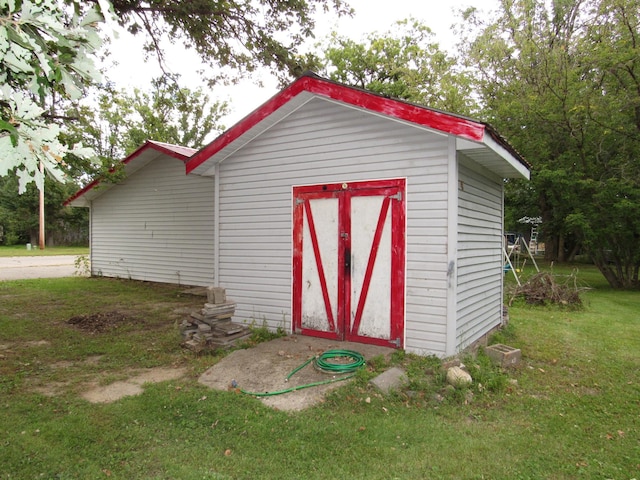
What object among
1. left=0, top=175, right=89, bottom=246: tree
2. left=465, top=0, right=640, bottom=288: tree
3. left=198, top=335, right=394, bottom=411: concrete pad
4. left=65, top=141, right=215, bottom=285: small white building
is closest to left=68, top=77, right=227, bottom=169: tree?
left=0, top=175, right=89, bottom=246: tree

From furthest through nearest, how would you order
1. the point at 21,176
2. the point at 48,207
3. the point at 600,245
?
the point at 48,207, the point at 600,245, the point at 21,176

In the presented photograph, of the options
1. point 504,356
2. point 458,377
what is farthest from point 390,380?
point 504,356

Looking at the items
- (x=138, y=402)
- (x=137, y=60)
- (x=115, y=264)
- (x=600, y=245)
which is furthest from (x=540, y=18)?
(x=138, y=402)

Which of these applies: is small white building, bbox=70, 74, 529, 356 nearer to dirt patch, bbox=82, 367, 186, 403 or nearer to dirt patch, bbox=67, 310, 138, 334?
dirt patch, bbox=82, 367, 186, 403

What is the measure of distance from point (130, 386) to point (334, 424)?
2.38 meters

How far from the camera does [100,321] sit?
24.0 ft

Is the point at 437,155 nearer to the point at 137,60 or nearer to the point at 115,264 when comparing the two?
the point at 137,60

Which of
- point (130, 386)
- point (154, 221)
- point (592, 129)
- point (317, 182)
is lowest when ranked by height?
point (130, 386)

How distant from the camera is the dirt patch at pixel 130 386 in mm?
4008

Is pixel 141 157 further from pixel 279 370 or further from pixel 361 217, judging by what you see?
pixel 279 370

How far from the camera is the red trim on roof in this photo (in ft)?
14.6

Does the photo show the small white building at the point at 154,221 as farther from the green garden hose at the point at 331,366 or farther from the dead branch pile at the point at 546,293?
the dead branch pile at the point at 546,293

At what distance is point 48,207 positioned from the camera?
1364 inches

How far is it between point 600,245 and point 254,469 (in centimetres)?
1329
